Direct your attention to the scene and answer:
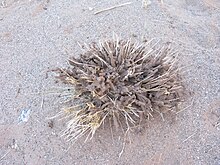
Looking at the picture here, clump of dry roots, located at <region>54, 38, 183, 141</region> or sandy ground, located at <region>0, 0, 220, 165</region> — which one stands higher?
clump of dry roots, located at <region>54, 38, 183, 141</region>

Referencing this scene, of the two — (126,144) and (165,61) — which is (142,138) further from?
(165,61)

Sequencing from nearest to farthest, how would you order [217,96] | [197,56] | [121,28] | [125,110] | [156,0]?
[125,110] < [217,96] < [197,56] < [121,28] < [156,0]

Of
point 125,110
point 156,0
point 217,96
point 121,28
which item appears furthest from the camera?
point 156,0

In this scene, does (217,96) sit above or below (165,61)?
below

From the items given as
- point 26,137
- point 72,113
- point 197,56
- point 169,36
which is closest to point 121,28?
point 169,36

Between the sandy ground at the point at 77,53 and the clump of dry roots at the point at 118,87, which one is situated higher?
the clump of dry roots at the point at 118,87
